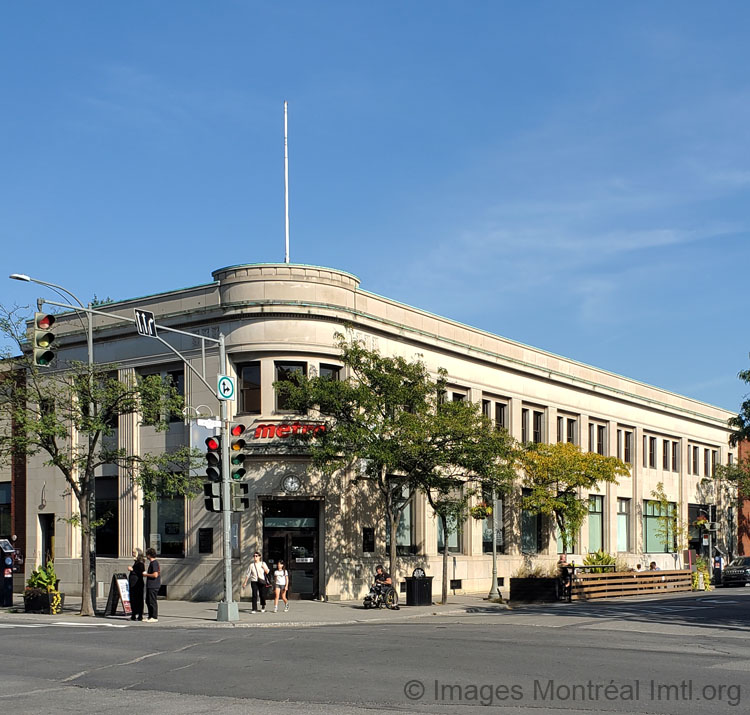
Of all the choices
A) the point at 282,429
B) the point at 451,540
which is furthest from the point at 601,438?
the point at 282,429

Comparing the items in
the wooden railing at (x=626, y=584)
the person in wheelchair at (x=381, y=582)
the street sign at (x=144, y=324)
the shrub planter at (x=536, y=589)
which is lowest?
the wooden railing at (x=626, y=584)

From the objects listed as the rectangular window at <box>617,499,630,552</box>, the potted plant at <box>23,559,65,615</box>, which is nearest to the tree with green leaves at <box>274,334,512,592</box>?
the potted plant at <box>23,559,65,615</box>

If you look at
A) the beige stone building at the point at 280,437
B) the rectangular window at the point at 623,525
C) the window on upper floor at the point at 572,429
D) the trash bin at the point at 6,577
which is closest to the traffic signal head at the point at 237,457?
the beige stone building at the point at 280,437

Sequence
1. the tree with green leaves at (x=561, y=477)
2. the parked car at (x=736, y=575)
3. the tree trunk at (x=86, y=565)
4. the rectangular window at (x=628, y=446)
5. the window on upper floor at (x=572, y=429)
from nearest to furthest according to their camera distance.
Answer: the tree trunk at (x=86, y=565) → the tree with green leaves at (x=561, y=477) → the window on upper floor at (x=572, y=429) → the parked car at (x=736, y=575) → the rectangular window at (x=628, y=446)

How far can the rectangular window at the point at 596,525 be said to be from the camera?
185 feet

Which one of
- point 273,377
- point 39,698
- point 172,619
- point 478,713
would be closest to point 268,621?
point 172,619

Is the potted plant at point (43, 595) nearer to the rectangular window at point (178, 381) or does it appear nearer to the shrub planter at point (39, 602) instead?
the shrub planter at point (39, 602)

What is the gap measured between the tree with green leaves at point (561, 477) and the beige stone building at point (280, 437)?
70.0 inches

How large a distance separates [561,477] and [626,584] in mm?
7336

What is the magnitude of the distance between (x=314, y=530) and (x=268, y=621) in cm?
963

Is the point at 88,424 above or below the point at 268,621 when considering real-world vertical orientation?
above

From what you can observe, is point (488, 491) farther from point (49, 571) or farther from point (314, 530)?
point (49, 571)

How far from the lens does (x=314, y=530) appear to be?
125 feet

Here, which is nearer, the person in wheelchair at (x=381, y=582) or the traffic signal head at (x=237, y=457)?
the traffic signal head at (x=237, y=457)
